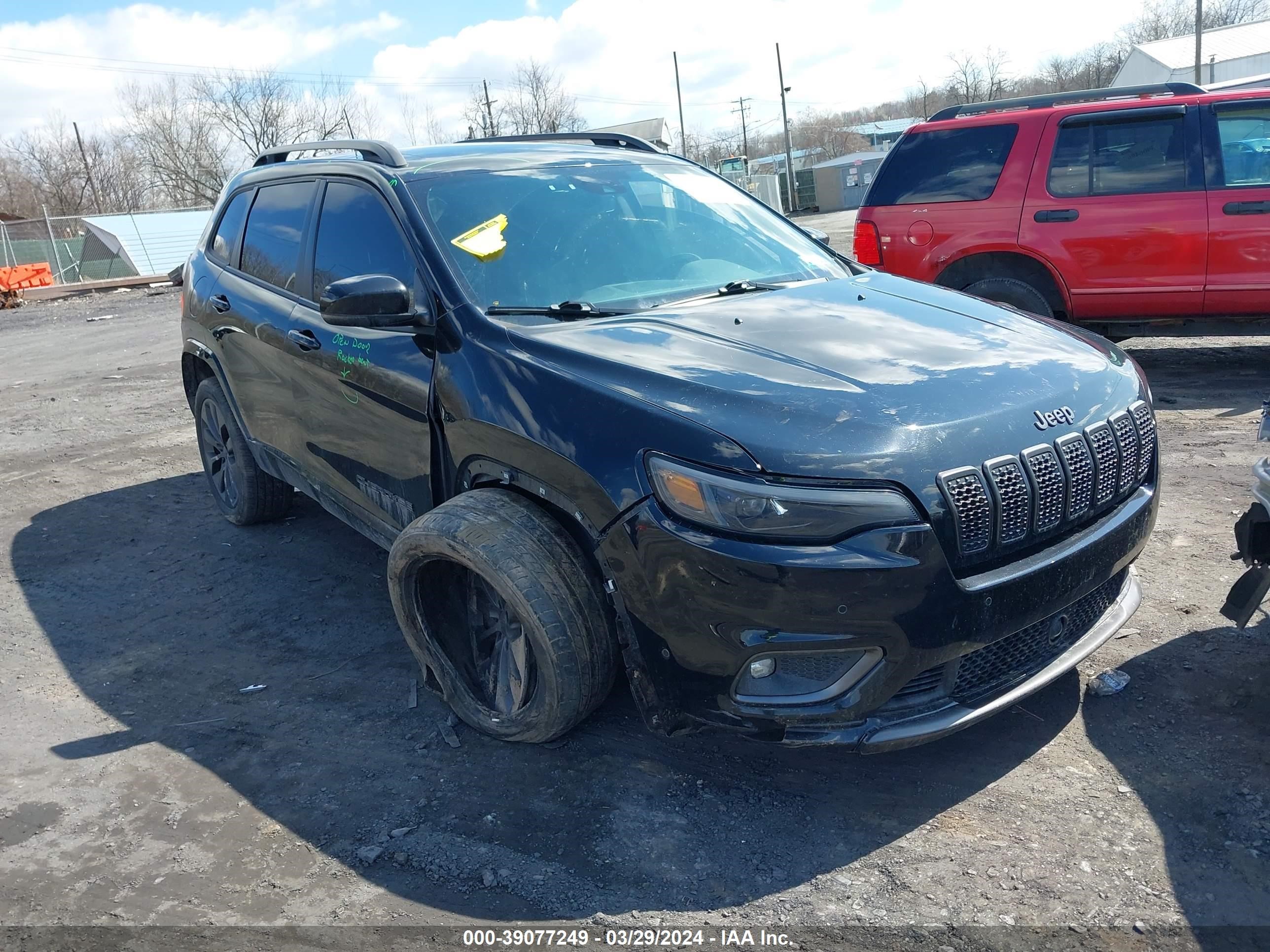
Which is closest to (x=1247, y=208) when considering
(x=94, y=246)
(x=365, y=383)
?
(x=365, y=383)

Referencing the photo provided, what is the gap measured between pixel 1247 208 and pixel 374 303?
6.06m

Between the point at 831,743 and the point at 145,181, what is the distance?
228 feet

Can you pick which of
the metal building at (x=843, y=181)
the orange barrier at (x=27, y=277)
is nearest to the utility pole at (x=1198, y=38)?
the metal building at (x=843, y=181)

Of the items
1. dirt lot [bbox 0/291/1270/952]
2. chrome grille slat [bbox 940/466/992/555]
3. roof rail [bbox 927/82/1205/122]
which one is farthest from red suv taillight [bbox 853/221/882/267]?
chrome grille slat [bbox 940/466/992/555]

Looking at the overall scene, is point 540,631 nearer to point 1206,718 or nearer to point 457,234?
point 457,234

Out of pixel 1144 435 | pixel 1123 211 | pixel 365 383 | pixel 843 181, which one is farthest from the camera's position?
pixel 843 181

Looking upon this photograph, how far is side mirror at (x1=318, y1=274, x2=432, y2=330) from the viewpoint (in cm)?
327

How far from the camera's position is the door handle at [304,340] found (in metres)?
3.97

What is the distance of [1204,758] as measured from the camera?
9.56 ft

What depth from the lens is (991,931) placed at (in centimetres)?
233

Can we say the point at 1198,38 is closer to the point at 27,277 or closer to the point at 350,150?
the point at 27,277

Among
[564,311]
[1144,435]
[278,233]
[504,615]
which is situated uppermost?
[278,233]

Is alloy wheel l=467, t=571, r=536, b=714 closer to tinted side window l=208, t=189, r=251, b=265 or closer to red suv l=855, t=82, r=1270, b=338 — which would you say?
tinted side window l=208, t=189, r=251, b=265

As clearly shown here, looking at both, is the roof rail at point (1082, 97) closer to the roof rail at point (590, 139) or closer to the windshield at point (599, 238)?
the roof rail at point (590, 139)
